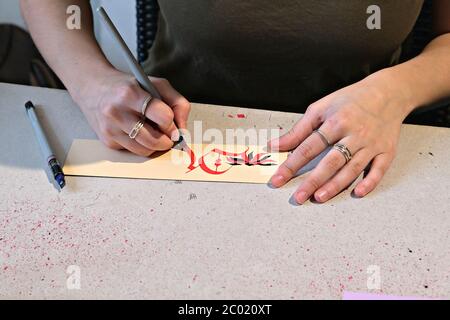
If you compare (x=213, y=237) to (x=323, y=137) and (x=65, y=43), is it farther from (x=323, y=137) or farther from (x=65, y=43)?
(x=65, y=43)

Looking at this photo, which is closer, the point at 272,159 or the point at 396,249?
the point at 396,249

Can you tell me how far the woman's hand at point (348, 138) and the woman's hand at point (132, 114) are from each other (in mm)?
136

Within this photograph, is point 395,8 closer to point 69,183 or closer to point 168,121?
point 168,121

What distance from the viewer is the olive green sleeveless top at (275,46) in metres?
0.66

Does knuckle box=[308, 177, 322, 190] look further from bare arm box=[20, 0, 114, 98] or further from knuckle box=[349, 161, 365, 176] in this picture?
bare arm box=[20, 0, 114, 98]

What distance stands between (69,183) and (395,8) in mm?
515

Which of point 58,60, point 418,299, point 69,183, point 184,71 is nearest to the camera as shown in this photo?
point 418,299

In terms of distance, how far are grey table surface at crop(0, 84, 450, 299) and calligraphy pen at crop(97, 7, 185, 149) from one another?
0.11 m

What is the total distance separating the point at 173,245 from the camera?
46 centimetres

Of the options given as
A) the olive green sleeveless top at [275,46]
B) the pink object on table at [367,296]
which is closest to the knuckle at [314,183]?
the pink object on table at [367,296]

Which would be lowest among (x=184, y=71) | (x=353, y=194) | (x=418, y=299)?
(x=418, y=299)

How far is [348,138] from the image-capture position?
0.57 metres

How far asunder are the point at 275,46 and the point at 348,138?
0.67 ft

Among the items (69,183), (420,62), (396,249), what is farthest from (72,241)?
(420,62)
